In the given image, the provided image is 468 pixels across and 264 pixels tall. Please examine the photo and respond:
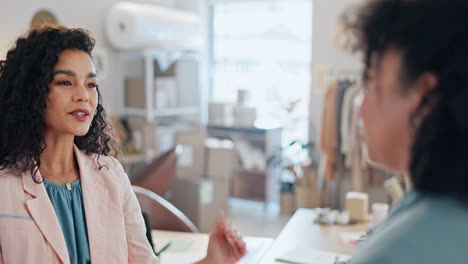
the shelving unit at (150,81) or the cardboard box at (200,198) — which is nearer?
the cardboard box at (200,198)

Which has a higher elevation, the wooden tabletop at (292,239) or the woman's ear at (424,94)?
the woman's ear at (424,94)

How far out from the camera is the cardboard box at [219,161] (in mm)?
4176

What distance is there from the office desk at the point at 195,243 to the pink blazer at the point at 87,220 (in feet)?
1.64

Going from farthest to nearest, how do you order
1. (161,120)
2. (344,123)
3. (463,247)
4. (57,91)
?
(161,120)
(344,123)
(57,91)
(463,247)

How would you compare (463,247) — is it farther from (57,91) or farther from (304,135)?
(304,135)

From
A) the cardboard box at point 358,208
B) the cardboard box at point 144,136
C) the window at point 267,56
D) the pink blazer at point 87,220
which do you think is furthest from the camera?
the window at point 267,56

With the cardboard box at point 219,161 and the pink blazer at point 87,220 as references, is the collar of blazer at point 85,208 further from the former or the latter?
the cardboard box at point 219,161

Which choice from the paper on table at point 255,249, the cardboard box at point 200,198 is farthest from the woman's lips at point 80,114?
the cardboard box at point 200,198

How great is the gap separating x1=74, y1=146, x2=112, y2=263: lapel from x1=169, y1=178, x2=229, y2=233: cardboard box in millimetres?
2517

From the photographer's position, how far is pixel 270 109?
18.5 feet

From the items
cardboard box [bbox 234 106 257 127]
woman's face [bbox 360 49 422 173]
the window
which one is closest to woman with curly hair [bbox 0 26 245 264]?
woman's face [bbox 360 49 422 173]

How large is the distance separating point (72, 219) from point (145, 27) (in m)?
2.99

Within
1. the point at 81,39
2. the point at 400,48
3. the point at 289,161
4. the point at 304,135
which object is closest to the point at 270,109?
the point at 304,135

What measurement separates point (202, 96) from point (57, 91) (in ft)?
14.1
